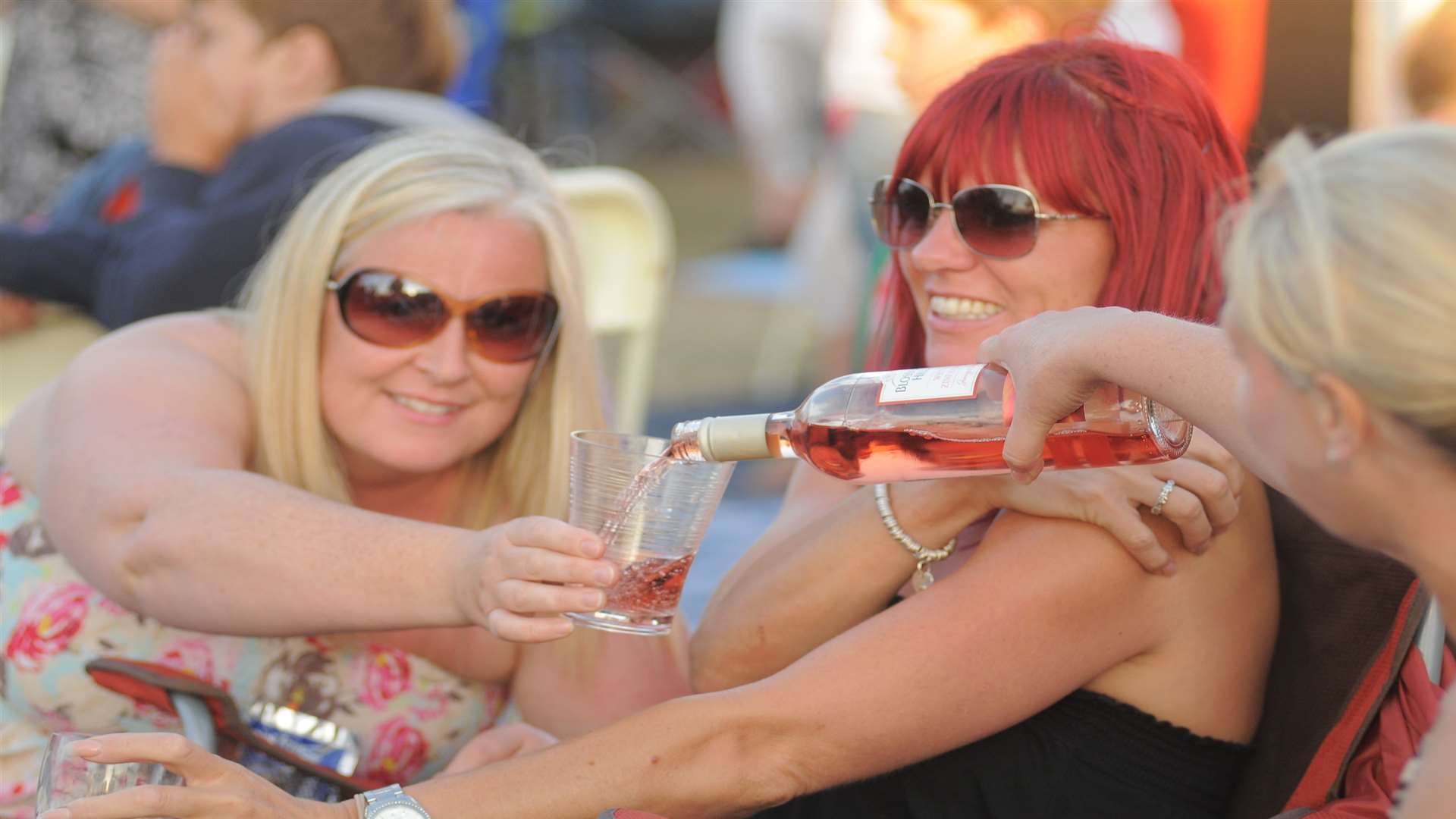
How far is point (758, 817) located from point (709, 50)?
13.8 m

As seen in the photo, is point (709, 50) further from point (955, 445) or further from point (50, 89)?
point (955, 445)

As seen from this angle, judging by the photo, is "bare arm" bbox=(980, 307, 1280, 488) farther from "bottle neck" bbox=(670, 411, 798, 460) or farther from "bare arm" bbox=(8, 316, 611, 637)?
"bare arm" bbox=(8, 316, 611, 637)

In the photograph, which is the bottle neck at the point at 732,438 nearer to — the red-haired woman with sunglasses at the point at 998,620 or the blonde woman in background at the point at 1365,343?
the red-haired woman with sunglasses at the point at 998,620

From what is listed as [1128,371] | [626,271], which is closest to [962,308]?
[1128,371]

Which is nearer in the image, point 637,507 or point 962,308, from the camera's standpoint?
point 637,507

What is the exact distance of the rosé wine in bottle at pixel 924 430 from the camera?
6.23ft

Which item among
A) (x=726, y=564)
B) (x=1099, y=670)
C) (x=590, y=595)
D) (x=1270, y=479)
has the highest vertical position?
(x=1270, y=479)

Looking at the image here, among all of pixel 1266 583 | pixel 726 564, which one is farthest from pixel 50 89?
pixel 1266 583

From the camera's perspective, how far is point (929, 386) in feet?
6.21

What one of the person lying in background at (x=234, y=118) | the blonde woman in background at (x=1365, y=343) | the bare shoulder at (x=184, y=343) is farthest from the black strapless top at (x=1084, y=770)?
the person lying in background at (x=234, y=118)

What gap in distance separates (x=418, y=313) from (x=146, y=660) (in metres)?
0.71

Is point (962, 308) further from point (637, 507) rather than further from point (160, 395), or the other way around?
point (160, 395)

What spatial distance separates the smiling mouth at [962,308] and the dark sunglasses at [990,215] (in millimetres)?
98

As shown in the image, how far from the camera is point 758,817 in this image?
255 centimetres
